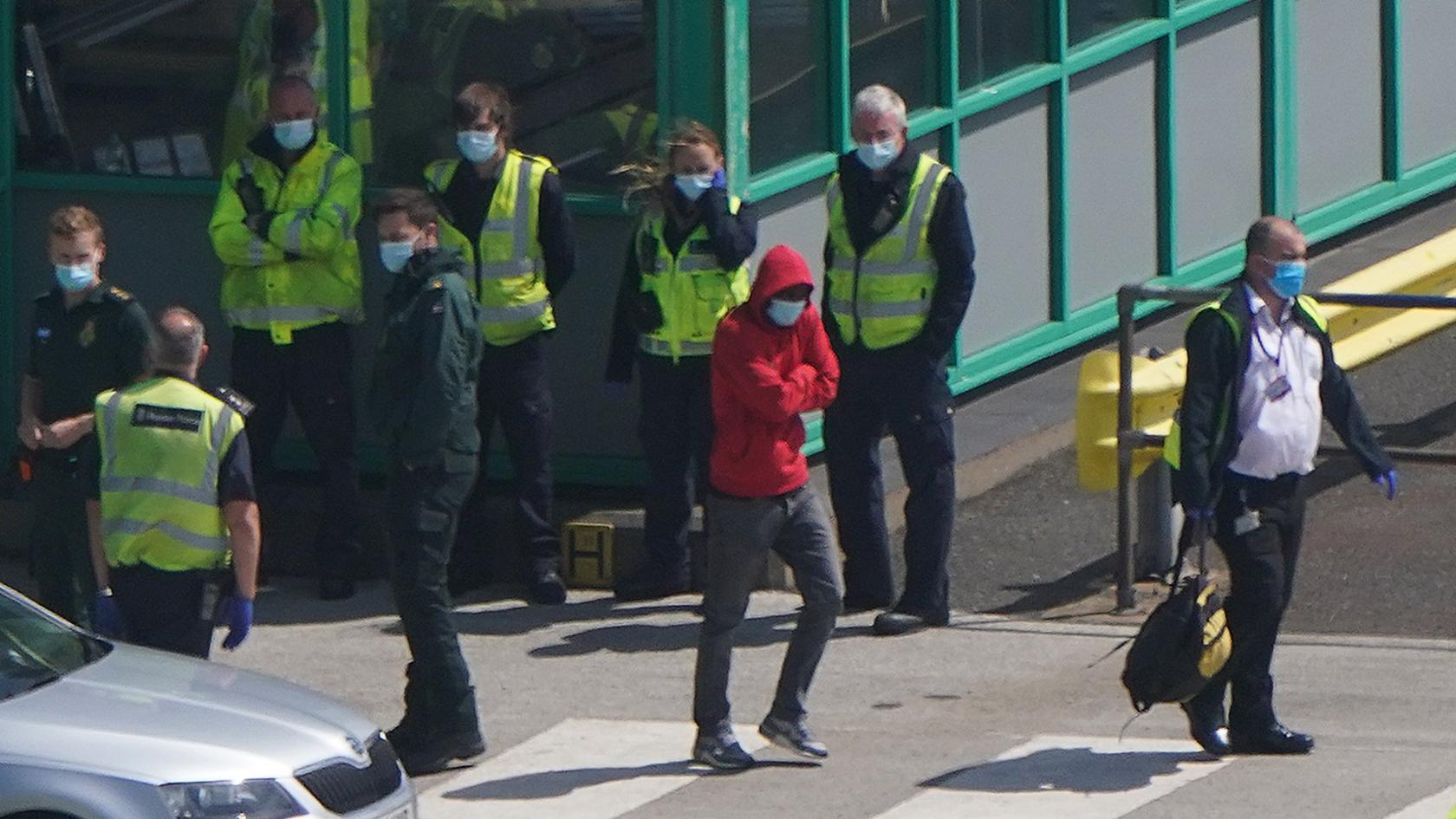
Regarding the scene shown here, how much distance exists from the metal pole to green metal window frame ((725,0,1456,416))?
5.17ft

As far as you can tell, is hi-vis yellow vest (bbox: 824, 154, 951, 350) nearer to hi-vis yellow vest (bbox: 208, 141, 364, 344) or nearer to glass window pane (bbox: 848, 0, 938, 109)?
glass window pane (bbox: 848, 0, 938, 109)

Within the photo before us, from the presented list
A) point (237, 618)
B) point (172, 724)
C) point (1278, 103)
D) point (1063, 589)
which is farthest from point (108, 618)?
point (1278, 103)

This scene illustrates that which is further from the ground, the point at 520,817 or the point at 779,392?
the point at 779,392

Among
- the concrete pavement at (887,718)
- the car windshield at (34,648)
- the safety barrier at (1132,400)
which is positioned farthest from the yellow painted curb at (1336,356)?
the car windshield at (34,648)

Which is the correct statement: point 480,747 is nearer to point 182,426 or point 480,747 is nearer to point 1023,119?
point 182,426

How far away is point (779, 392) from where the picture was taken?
355 inches

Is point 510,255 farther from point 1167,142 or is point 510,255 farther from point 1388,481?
point 1167,142

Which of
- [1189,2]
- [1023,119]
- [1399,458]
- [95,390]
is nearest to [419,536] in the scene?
[95,390]

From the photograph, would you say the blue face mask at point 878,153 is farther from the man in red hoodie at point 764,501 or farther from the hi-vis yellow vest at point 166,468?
the hi-vis yellow vest at point 166,468

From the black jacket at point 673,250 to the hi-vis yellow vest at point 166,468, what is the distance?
8.83ft

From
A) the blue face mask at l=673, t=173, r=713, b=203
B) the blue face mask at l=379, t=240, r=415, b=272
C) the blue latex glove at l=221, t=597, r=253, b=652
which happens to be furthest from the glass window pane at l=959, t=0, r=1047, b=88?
the blue latex glove at l=221, t=597, r=253, b=652

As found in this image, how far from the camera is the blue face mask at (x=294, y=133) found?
451 inches

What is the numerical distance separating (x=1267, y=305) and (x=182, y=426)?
3.42m

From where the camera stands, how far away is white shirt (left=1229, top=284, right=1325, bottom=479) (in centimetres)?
898
